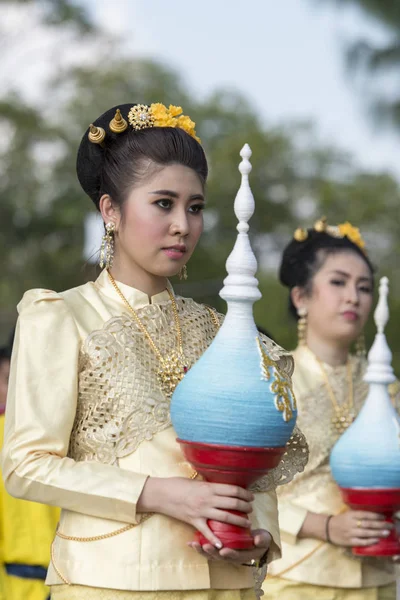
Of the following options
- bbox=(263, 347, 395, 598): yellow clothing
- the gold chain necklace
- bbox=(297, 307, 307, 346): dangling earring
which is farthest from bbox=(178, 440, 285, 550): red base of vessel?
bbox=(297, 307, 307, 346): dangling earring

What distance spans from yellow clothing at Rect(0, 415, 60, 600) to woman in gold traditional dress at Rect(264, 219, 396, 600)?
0.96m

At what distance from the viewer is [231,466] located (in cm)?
232

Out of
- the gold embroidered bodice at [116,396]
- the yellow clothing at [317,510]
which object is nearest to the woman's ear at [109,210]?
the gold embroidered bodice at [116,396]

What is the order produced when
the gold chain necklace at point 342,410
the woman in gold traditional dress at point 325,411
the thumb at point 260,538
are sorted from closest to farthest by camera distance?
1. the thumb at point 260,538
2. the woman in gold traditional dress at point 325,411
3. the gold chain necklace at point 342,410

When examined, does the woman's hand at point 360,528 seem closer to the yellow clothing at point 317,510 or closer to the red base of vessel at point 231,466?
the yellow clothing at point 317,510

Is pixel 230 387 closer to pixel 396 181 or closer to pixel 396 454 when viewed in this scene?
pixel 396 454

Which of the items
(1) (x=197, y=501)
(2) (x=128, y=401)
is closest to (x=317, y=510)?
(2) (x=128, y=401)

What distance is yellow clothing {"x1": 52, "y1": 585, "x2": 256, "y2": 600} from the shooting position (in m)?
2.43

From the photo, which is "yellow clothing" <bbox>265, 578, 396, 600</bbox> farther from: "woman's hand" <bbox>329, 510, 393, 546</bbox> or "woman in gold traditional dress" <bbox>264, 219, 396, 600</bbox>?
"woman's hand" <bbox>329, 510, 393, 546</bbox>

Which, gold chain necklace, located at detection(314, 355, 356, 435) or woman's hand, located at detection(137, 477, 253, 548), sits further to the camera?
gold chain necklace, located at detection(314, 355, 356, 435)

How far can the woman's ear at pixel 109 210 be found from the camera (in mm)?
2758

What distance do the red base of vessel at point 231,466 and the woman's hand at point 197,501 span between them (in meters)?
0.02

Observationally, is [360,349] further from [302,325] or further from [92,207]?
[92,207]

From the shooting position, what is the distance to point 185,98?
782 inches
